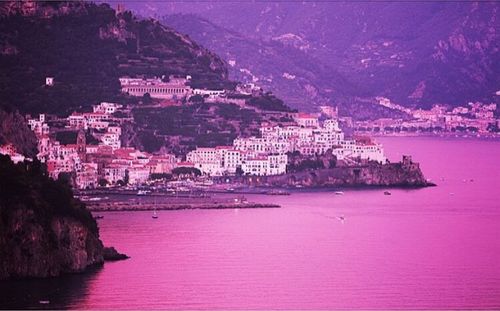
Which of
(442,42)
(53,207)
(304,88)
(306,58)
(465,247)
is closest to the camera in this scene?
(53,207)

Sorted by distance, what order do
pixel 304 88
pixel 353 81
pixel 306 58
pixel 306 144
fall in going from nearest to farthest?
pixel 306 144 < pixel 304 88 < pixel 306 58 < pixel 353 81

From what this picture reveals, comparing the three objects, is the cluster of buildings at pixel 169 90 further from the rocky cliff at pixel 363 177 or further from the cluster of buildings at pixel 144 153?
the rocky cliff at pixel 363 177

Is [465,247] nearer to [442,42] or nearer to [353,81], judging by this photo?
[353,81]

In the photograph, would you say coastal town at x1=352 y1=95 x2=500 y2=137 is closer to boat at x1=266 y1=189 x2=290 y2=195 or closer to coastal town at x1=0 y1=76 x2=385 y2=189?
coastal town at x1=0 y1=76 x2=385 y2=189

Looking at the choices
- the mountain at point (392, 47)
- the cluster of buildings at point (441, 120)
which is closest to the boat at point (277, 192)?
the cluster of buildings at point (441, 120)

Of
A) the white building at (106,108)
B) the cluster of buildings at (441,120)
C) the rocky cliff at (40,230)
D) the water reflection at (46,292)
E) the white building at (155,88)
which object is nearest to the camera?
the water reflection at (46,292)

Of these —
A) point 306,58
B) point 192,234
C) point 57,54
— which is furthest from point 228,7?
point 192,234

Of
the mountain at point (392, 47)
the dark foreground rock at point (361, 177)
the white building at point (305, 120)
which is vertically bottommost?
the dark foreground rock at point (361, 177)
